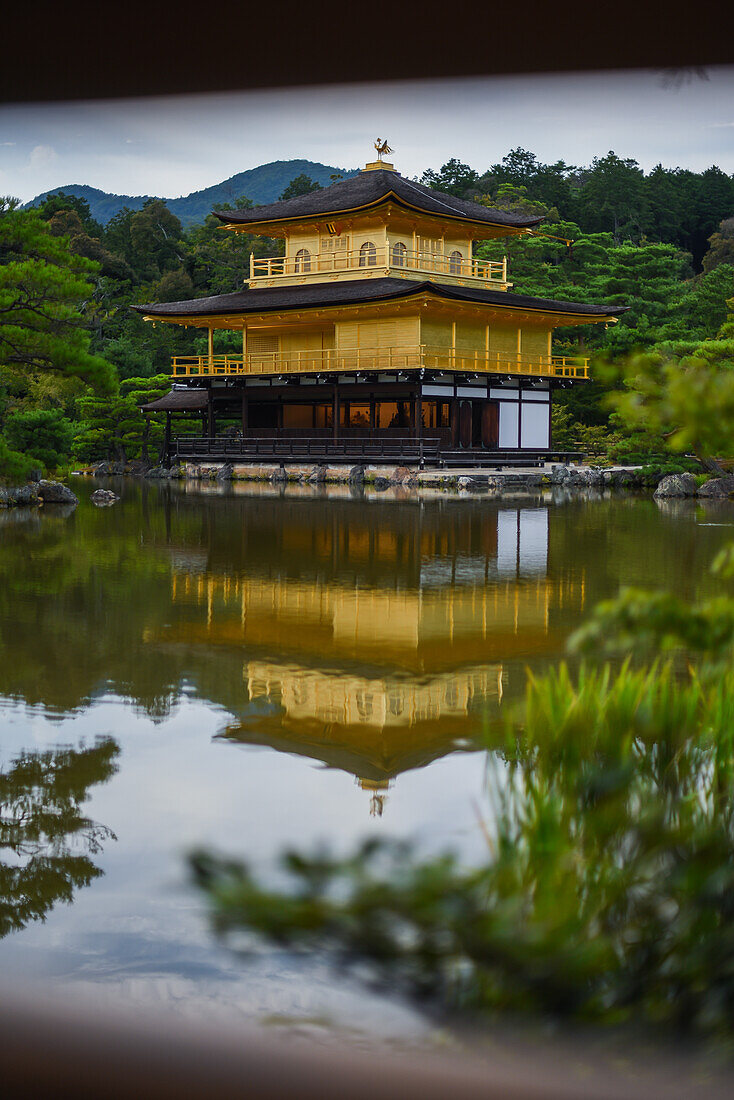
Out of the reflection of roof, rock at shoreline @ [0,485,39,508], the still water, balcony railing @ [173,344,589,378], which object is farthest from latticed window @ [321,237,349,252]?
the reflection of roof

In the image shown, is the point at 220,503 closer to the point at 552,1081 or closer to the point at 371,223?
the point at 371,223

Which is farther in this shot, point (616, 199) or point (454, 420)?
point (616, 199)

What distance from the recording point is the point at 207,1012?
7.88ft

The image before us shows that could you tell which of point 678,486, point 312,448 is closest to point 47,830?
point 678,486

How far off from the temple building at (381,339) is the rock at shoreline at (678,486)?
424 cm

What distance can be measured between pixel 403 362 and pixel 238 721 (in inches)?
725

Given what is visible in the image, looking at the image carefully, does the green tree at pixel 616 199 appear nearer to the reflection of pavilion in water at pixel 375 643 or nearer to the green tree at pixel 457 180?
the green tree at pixel 457 180

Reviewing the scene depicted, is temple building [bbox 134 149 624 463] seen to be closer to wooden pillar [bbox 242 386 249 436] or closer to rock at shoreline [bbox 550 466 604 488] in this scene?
wooden pillar [bbox 242 386 249 436]

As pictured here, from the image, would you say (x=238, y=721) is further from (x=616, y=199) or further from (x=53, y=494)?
(x=616, y=199)

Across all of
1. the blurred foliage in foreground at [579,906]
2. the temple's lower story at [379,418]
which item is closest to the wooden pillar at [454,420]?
the temple's lower story at [379,418]

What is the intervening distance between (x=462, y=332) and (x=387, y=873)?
73.7 ft

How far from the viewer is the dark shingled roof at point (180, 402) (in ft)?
89.1

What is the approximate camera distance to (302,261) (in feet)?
86.8

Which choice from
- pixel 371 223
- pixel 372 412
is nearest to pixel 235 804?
pixel 372 412
